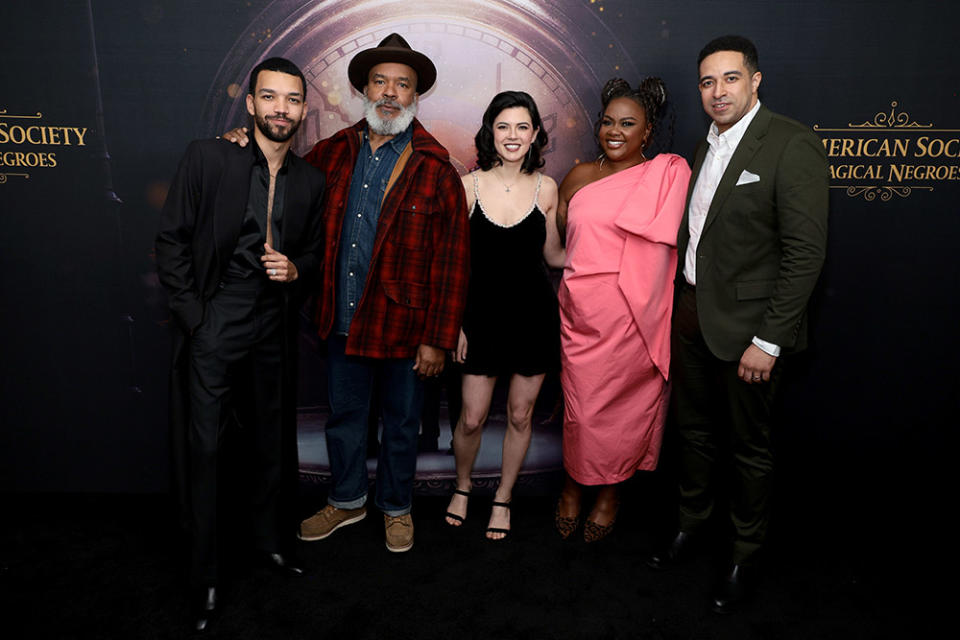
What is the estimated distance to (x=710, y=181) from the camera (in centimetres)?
213

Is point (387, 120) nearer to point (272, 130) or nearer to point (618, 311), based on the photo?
point (272, 130)

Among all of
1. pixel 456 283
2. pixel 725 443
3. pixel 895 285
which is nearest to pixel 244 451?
pixel 456 283

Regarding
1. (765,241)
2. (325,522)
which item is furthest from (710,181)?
(325,522)

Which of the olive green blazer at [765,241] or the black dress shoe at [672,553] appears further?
the black dress shoe at [672,553]

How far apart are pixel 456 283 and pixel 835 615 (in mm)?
1787

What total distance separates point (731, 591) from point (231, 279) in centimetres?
203

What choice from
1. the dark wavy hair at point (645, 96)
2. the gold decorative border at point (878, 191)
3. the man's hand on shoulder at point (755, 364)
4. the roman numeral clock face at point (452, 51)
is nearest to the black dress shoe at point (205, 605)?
the roman numeral clock face at point (452, 51)

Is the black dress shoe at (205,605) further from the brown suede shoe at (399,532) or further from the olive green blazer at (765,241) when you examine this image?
the olive green blazer at (765,241)

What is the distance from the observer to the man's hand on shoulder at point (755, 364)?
1982 mm

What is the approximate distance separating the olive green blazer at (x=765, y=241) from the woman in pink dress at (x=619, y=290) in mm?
223

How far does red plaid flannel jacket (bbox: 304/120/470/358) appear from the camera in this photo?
2.21 m

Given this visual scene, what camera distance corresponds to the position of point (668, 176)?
226 cm

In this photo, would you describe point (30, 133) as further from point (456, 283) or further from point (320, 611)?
point (320, 611)

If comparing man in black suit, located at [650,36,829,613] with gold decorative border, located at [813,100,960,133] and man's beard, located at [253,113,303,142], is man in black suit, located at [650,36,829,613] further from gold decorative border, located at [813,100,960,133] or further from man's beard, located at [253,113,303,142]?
man's beard, located at [253,113,303,142]
